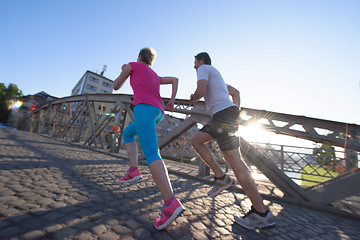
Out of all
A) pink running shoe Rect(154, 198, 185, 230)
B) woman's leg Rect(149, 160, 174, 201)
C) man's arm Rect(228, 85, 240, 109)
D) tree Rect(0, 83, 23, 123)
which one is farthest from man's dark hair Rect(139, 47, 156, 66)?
tree Rect(0, 83, 23, 123)

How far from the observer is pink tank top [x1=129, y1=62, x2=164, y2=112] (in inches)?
71.0

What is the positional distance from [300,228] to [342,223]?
1.14 meters

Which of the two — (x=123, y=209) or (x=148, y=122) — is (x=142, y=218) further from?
(x=148, y=122)

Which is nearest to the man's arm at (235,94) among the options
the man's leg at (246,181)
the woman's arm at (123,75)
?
the man's leg at (246,181)

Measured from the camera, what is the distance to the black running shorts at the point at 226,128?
6.13ft

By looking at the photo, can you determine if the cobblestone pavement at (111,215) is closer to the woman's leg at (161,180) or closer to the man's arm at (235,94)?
the woman's leg at (161,180)

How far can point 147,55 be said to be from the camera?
84.6 inches

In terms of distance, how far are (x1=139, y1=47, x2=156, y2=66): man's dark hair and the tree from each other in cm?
5304

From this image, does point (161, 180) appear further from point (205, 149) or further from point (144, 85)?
point (144, 85)

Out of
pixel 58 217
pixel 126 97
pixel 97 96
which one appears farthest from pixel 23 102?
pixel 58 217

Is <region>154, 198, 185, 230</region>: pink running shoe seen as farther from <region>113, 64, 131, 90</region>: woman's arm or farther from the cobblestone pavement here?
<region>113, 64, 131, 90</region>: woman's arm

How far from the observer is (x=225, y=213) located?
217cm

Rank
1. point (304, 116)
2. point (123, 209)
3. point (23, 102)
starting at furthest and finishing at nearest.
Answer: point (23, 102)
point (304, 116)
point (123, 209)

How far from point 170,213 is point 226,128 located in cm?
109
